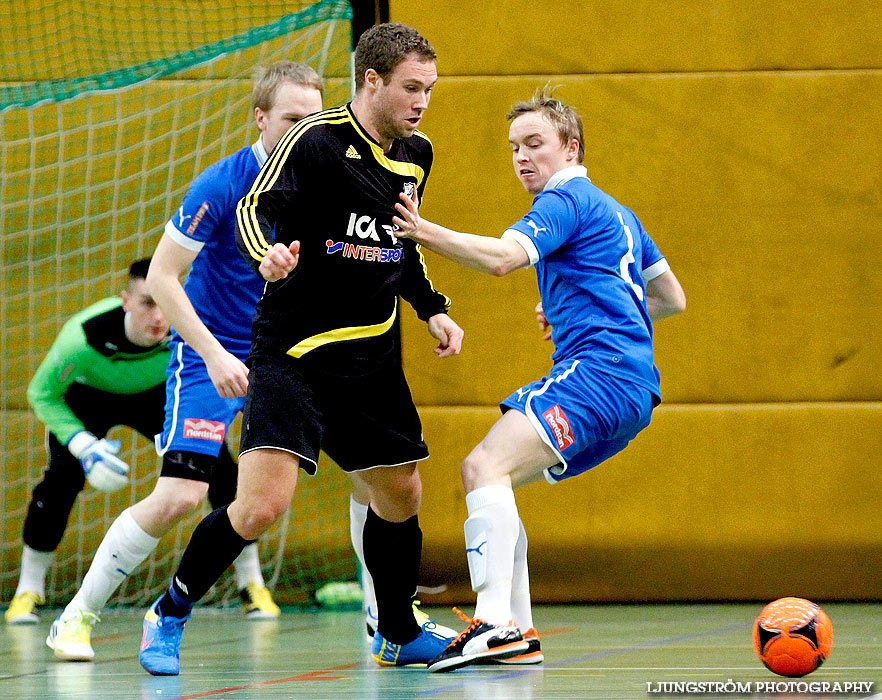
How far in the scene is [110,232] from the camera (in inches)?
243

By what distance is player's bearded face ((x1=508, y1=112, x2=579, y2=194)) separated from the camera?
12.6 ft

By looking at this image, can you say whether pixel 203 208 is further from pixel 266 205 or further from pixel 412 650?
pixel 412 650

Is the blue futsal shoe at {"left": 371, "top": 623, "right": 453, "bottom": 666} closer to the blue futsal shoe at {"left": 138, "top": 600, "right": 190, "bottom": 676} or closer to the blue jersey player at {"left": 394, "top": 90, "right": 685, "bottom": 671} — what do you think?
the blue jersey player at {"left": 394, "top": 90, "right": 685, "bottom": 671}

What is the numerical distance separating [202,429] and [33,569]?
6.54 ft

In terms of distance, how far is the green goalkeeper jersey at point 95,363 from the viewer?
17.3 feet

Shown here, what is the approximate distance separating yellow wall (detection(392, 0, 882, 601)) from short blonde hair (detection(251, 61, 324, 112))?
5.74ft

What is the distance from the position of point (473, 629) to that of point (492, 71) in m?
3.37

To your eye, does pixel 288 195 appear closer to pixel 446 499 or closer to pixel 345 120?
pixel 345 120

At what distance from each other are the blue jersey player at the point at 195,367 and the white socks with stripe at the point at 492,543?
1.11 m

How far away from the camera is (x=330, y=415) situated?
3354 millimetres

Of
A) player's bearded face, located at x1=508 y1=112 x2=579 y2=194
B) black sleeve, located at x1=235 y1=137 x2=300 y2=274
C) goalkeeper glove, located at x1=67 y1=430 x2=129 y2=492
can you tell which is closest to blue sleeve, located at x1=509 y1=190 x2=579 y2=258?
player's bearded face, located at x1=508 y1=112 x2=579 y2=194

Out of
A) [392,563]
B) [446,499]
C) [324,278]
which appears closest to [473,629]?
[392,563]

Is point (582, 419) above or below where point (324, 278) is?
below

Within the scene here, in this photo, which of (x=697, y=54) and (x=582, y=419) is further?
(x=697, y=54)
